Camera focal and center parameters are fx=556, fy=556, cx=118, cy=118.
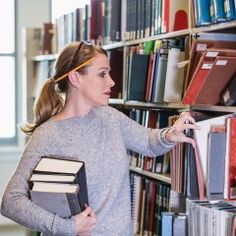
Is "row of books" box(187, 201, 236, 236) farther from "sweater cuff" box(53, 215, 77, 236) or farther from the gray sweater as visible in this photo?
"sweater cuff" box(53, 215, 77, 236)

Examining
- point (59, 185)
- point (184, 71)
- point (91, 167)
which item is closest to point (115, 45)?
point (184, 71)

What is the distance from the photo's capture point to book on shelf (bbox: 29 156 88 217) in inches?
67.9

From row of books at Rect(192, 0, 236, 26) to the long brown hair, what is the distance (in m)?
0.44

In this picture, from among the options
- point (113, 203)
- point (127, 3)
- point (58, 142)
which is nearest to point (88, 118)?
point (58, 142)

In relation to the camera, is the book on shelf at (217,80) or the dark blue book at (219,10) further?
the dark blue book at (219,10)

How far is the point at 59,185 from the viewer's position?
1736 mm

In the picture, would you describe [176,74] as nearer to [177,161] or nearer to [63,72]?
[177,161]

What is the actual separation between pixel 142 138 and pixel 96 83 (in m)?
0.29

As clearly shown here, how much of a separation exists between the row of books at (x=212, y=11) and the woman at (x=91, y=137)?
1.29 feet

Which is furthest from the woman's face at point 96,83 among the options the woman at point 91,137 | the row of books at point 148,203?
the row of books at point 148,203

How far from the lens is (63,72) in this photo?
2014 mm

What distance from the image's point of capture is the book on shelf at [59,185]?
173 centimetres

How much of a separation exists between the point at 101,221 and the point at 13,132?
3.31 m

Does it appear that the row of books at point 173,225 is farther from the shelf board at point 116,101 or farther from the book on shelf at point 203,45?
the shelf board at point 116,101
